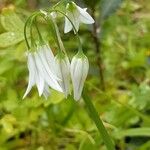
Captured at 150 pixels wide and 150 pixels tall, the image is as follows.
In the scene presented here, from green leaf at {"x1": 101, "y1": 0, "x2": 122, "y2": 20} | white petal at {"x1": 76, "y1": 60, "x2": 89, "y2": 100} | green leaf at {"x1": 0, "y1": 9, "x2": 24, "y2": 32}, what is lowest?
green leaf at {"x1": 101, "y1": 0, "x2": 122, "y2": 20}

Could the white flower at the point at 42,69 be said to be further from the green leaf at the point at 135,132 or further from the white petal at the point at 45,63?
the green leaf at the point at 135,132

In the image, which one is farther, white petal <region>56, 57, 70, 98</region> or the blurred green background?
the blurred green background

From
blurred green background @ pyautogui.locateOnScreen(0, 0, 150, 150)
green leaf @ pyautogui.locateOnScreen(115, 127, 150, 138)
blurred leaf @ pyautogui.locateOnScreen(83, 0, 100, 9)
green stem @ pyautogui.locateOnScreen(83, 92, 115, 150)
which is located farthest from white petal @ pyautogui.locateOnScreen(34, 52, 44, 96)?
blurred leaf @ pyautogui.locateOnScreen(83, 0, 100, 9)

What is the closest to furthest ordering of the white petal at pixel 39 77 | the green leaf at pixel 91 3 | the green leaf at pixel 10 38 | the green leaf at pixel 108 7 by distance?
the white petal at pixel 39 77 < the green leaf at pixel 10 38 < the green leaf at pixel 91 3 < the green leaf at pixel 108 7

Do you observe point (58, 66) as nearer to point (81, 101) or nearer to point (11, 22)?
point (11, 22)

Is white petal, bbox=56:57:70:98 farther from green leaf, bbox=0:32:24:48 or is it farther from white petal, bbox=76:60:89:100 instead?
green leaf, bbox=0:32:24:48

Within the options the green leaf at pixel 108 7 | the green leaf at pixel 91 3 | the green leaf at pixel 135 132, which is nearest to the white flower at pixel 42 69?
the green leaf at pixel 135 132

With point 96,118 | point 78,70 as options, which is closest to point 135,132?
point 96,118
